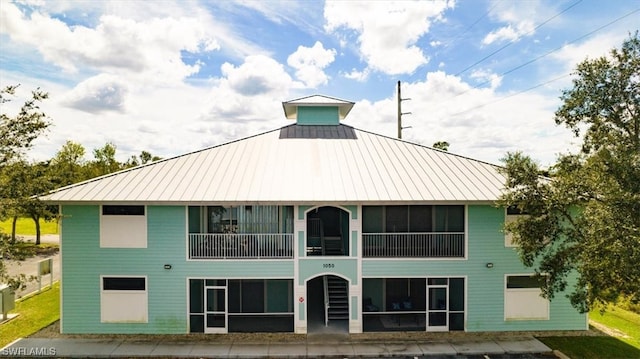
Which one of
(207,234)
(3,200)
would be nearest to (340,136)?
(207,234)

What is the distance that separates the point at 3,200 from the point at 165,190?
16.8 feet

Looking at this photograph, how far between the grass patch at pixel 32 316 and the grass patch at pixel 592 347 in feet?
66.6

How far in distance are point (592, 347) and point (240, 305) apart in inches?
545

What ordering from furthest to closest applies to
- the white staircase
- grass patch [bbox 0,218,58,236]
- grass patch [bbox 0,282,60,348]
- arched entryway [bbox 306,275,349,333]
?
grass patch [bbox 0,218,58,236], the white staircase, arched entryway [bbox 306,275,349,333], grass patch [bbox 0,282,60,348]

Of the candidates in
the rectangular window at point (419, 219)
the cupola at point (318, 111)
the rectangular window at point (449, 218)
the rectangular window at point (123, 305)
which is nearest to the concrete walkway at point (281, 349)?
the rectangular window at point (123, 305)

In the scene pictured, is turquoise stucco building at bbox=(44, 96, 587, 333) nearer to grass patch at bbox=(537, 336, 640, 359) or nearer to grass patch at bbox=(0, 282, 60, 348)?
grass patch at bbox=(537, 336, 640, 359)

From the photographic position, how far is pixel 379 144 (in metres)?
21.4

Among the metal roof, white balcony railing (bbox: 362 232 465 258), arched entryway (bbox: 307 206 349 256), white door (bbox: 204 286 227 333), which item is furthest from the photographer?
arched entryway (bbox: 307 206 349 256)

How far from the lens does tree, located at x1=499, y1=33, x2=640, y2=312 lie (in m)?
10.9

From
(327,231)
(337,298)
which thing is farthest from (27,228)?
(337,298)

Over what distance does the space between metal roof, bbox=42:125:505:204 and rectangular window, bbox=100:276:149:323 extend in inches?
145

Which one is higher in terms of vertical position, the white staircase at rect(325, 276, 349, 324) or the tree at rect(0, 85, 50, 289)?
the tree at rect(0, 85, 50, 289)

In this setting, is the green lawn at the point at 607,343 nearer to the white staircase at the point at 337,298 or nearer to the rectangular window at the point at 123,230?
the white staircase at the point at 337,298

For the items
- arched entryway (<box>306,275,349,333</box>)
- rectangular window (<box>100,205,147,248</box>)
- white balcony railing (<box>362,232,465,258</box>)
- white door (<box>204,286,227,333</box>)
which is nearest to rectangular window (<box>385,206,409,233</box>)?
white balcony railing (<box>362,232,465,258</box>)
